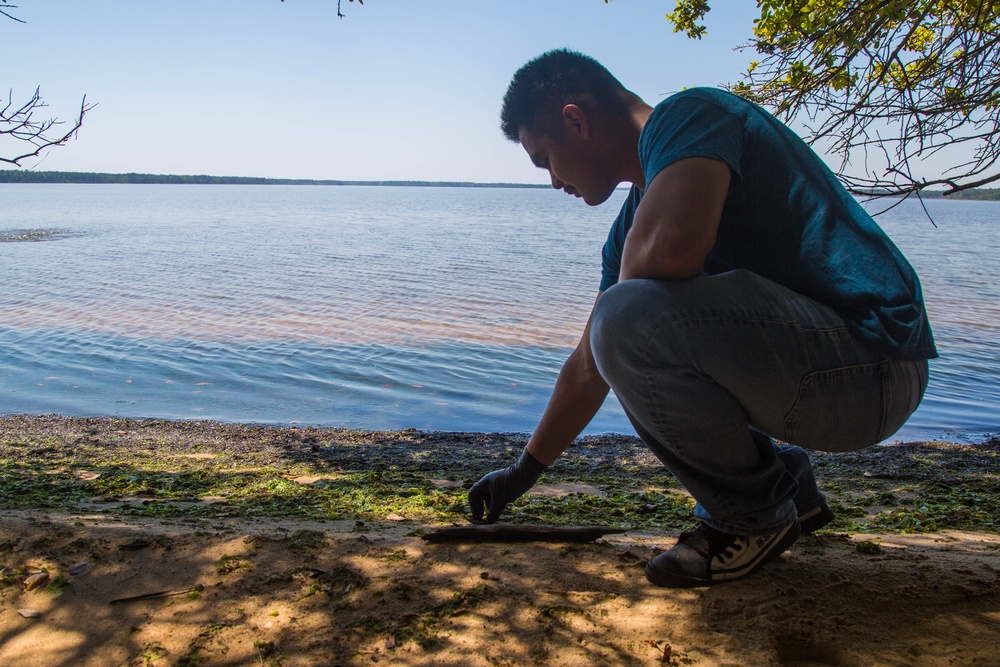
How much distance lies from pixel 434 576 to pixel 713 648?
0.77 m

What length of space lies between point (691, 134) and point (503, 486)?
4.43 feet

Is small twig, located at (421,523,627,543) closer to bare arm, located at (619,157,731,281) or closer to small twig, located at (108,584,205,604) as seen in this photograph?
small twig, located at (108,584,205,604)

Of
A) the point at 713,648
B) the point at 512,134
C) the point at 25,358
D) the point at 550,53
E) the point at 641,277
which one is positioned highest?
the point at 550,53

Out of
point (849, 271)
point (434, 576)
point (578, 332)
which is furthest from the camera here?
point (578, 332)

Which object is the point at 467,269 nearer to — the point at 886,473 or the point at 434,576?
the point at 886,473

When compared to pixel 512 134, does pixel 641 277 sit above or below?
below

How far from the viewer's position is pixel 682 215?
6.12ft

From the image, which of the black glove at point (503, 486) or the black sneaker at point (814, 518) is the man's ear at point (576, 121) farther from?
the black sneaker at point (814, 518)

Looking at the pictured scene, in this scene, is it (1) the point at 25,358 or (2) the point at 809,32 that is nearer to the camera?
(2) the point at 809,32

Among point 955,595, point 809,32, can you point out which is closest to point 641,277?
point 955,595

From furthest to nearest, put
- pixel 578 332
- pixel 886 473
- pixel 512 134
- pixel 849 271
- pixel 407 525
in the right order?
Result: 1. pixel 578 332
2. pixel 886 473
3. pixel 407 525
4. pixel 512 134
5. pixel 849 271

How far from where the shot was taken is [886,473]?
5.32 m

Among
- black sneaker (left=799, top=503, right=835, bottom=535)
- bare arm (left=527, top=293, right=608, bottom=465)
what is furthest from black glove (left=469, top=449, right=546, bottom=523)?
black sneaker (left=799, top=503, right=835, bottom=535)

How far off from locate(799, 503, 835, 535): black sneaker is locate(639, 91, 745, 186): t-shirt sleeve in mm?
1127
